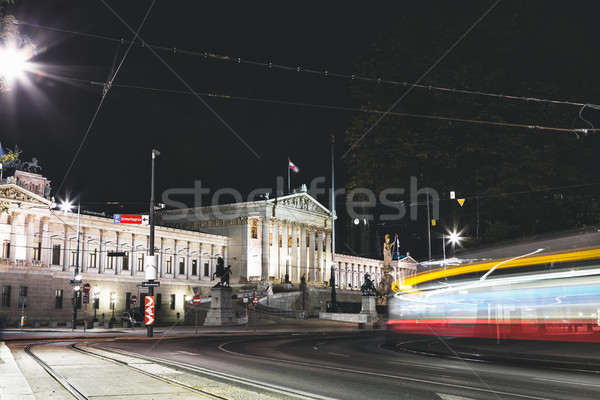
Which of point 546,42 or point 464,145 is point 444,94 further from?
point 546,42

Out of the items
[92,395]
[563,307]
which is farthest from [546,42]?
[92,395]

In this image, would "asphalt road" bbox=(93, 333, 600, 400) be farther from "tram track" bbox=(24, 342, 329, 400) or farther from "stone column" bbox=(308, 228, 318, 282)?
"stone column" bbox=(308, 228, 318, 282)

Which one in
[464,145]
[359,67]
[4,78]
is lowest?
[4,78]

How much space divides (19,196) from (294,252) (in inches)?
2219

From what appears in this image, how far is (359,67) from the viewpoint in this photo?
94.5 feet

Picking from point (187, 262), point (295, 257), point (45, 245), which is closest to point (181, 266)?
point (187, 262)

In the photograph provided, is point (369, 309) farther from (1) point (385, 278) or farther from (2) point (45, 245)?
(2) point (45, 245)

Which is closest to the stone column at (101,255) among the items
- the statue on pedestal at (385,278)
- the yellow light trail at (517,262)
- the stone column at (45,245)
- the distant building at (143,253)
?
the distant building at (143,253)

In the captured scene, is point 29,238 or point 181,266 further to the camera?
point 181,266

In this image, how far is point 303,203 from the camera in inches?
4540

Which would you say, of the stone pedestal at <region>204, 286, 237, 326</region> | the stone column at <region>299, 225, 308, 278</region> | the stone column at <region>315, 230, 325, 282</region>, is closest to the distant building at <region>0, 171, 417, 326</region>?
the stone column at <region>315, 230, 325, 282</region>

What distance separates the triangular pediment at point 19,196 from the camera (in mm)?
64625

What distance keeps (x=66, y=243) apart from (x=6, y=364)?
6563cm

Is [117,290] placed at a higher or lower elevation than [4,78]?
lower
